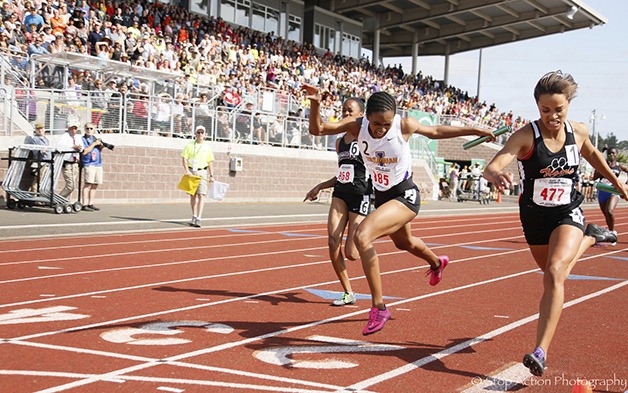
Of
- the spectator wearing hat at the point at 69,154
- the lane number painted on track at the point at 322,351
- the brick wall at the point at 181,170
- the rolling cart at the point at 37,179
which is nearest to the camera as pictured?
the lane number painted on track at the point at 322,351

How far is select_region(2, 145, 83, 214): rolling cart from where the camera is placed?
16891 mm

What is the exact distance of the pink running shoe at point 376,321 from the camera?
19.5 feet

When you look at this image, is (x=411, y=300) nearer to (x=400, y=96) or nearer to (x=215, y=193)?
(x=215, y=193)

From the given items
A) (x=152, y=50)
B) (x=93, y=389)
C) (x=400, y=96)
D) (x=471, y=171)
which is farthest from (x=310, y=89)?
(x=400, y=96)

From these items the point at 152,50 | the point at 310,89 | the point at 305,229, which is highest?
the point at 152,50

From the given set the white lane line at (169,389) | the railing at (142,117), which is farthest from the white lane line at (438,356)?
the railing at (142,117)

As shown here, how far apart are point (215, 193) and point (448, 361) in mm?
11669

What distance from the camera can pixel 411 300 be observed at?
820 cm

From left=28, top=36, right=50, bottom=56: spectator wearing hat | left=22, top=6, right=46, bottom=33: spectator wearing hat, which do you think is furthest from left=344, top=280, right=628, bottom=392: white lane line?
Result: left=22, top=6, right=46, bottom=33: spectator wearing hat

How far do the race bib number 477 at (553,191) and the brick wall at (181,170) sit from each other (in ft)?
50.0

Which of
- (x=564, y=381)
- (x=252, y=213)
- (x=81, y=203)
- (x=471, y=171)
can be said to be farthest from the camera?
(x=471, y=171)

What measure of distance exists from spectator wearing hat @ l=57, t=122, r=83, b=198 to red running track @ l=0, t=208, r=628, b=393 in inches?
227

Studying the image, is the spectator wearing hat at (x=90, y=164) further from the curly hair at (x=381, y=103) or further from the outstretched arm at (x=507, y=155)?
the outstretched arm at (x=507, y=155)

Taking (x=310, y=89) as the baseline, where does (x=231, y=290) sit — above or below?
below
